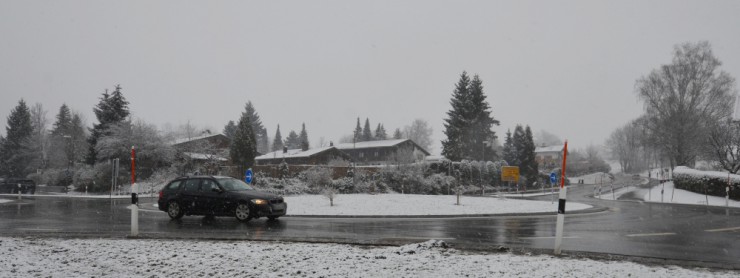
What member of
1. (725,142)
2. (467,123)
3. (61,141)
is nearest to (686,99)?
(725,142)

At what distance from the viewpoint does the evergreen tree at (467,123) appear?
192 ft

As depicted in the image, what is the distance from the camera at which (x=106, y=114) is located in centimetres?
4953

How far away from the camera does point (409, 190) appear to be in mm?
40562

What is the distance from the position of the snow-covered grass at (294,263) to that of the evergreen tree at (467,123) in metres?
A: 50.6

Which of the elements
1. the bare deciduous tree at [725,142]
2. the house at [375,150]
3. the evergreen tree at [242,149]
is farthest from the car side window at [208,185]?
the house at [375,150]

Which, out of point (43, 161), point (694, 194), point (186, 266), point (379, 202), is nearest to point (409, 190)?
point (379, 202)

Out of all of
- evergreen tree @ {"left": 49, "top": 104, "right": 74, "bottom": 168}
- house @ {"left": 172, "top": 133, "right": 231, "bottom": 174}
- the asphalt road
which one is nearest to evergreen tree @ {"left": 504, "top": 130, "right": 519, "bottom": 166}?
house @ {"left": 172, "top": 133, "right": 231, "bottom": 174}

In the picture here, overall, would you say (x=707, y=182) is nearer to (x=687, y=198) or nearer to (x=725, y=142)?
(x=687, y=198)

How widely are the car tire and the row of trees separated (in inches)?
1761

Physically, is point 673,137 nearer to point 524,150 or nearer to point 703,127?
point 703,127

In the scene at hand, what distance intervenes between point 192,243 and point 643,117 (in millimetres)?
51493

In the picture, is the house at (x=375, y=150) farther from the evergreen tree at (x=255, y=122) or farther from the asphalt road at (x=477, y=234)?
the asphalt road at (x=477, y=234)

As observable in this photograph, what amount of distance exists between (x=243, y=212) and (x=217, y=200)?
980 millimetres

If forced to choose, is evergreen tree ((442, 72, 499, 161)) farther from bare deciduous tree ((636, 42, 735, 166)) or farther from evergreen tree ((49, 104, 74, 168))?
evergreen tree ((49, 104, 74, 168))
